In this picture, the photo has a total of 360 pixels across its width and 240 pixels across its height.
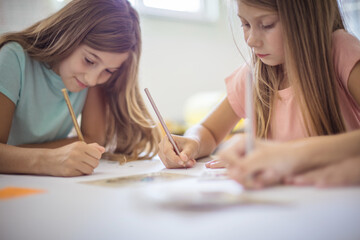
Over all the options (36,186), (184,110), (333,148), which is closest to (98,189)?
(36,186)

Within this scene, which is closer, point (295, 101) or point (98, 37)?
point (295, 101)

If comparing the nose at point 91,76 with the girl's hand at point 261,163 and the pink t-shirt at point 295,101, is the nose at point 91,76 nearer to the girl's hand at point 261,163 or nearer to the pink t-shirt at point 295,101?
the pink t-shirt at point 295,101

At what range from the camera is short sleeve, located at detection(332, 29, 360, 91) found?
59 cm

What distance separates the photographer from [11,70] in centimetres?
78

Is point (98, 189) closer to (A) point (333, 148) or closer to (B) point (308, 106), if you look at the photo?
(A) point (333, 148)

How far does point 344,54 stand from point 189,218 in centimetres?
47

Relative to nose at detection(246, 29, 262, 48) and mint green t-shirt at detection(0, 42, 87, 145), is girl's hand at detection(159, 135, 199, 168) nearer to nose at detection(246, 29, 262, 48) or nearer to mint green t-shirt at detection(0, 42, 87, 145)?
nose at detection(246, 29, 262, 48)

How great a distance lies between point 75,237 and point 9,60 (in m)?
0.61

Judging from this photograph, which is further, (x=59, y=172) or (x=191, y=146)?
(x=191, y=146)

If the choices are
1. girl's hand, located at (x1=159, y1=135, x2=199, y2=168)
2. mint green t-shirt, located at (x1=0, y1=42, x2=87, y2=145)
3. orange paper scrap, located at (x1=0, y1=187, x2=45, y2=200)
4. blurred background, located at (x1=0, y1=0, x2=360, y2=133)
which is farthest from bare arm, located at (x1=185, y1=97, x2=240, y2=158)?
blurred background, located at (x1=0, y1=0, x2=360, y2=133)

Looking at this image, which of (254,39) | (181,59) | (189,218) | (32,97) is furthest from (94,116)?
(181,59)

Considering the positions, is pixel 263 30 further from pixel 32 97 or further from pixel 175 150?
pixel 32 97

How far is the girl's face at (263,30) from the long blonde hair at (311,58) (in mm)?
12

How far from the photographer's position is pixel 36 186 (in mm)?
481
